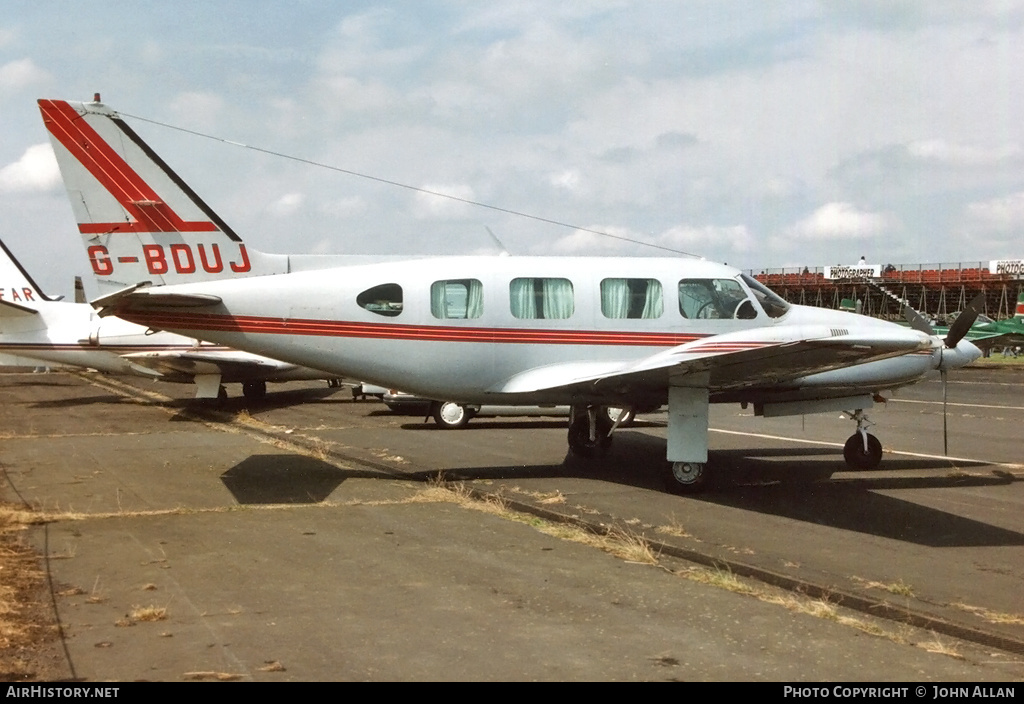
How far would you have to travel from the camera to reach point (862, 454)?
1436cm

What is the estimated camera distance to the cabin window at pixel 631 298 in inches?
524

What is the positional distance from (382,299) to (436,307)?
788 mm

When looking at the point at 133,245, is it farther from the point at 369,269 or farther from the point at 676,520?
the point at 676,520

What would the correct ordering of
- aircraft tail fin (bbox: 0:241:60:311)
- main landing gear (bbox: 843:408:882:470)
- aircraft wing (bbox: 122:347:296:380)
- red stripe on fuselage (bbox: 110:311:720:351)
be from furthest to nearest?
1. aircraft tail fin (bbox: 0:241:60:311)
2. aircraft wing (bbox: 122:347:296:380)
3. main landing gear (bbox: 843:408:882:470)
4. red stripe on fuselage (bbox: 110:311:720:351)

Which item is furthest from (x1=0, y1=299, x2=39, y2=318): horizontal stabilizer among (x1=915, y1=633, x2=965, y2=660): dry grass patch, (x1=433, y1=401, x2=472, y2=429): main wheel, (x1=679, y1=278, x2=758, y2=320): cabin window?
(x1=915, y1=633, x2=965, y2=660): dry grass patch

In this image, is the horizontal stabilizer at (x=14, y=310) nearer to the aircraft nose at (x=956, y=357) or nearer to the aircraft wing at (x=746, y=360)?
the aircraft wing at (x=746, y=360)

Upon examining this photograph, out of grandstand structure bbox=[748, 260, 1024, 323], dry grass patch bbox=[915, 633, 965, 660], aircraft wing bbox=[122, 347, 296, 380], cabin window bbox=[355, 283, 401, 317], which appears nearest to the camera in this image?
dry grass patch bbox=[915, 633, 965, 660]

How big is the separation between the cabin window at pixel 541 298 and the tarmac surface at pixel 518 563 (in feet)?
8.23

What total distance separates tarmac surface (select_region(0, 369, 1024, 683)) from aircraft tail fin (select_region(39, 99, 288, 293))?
124 inches

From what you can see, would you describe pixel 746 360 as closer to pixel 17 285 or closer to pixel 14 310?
pixel 14 310

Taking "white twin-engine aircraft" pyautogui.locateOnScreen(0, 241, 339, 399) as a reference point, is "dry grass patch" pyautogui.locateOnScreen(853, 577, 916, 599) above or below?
below

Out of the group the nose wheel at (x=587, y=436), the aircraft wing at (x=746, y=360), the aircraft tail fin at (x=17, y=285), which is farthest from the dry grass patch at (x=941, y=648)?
the aircraft tail fin at (x=17, y=285)

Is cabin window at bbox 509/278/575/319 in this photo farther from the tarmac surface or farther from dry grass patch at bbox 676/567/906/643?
dry grass patch at bbox 676/567/906/643

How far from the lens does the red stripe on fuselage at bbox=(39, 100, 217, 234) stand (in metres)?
13.1
